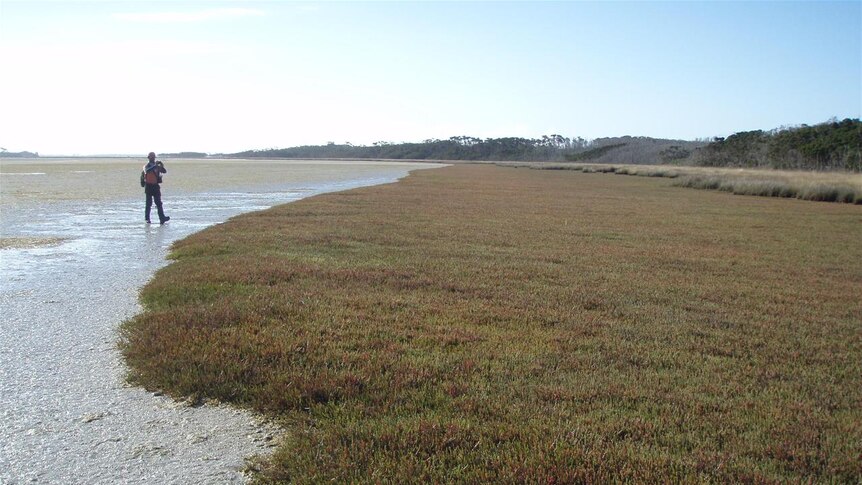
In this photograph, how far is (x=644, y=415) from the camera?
211 inches

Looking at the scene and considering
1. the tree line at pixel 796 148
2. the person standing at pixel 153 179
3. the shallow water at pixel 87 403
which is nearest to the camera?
the shallow water at pixel 87 403

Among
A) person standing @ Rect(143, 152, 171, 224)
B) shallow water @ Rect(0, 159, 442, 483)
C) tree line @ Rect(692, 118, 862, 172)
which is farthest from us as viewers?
tree line @ Rect(692, 118, 862, 172)

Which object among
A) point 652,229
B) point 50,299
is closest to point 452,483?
point 50,299

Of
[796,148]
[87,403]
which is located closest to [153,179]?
[87,403]

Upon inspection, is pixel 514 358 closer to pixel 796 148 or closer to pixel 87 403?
pixel 87 403

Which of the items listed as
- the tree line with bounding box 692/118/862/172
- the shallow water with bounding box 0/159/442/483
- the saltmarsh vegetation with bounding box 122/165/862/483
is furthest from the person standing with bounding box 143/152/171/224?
the tree line with bounding box 692/118/862/172

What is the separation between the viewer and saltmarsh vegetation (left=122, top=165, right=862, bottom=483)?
4.61 m

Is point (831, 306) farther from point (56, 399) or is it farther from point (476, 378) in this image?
point (56, 399)

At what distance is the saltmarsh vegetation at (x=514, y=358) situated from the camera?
4609 millimetres

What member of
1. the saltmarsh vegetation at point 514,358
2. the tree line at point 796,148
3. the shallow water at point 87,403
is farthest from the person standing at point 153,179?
the tree line at point 796,148

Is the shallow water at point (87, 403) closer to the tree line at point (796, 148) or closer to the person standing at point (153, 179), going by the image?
the person standing at point (153, 179)

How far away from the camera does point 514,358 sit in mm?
6688

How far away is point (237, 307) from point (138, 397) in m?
2.54

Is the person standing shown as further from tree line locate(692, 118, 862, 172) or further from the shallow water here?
tree line locate(692, 118, 862, 172)
